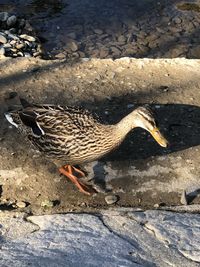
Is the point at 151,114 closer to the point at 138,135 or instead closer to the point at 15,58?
the point at 138,135

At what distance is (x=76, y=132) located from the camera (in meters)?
5.05

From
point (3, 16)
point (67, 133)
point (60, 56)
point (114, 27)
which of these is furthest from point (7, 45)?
point (67, 133)

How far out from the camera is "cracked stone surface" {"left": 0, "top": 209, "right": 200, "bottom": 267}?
3.98 m

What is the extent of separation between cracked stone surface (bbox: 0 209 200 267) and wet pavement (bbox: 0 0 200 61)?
4119mm

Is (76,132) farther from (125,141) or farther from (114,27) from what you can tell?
(114,27)

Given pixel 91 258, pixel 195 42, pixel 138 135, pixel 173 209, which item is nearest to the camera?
pixel 91 258

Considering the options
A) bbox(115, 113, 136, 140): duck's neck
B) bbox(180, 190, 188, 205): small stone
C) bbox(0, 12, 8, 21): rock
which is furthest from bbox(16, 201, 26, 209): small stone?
bbox(0, 12, 8, 21): rock

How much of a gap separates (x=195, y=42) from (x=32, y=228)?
540 centimetres

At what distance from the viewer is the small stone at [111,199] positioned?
5.13 m

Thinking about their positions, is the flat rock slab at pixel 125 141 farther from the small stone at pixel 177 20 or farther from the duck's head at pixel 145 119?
the small stone at pixel 177 20

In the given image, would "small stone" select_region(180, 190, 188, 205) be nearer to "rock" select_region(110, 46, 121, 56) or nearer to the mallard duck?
the mallard duck

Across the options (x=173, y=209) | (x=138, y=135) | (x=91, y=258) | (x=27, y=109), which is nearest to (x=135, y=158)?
(x=138, y=135)

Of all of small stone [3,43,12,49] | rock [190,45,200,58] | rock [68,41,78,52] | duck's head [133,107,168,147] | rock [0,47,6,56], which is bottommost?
rock [68,41,78,52]

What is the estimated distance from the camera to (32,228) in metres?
4.51
